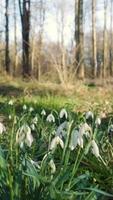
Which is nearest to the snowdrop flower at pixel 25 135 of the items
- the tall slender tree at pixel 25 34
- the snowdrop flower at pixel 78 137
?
the snowdrop flower at pixel 78 137

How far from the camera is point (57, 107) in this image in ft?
35.4

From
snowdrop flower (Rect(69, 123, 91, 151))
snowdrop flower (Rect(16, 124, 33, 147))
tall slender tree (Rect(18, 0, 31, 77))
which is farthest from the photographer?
tall slender tree (Rect(18, 0, 31, 77))

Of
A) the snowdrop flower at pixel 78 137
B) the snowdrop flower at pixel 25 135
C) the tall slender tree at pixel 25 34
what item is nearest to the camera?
the snowdrop flower at pixel 78 137

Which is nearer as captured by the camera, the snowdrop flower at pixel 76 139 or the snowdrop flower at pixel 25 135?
the snowdrop flower at pixel 76 139

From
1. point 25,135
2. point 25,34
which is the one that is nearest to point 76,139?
point 25,135

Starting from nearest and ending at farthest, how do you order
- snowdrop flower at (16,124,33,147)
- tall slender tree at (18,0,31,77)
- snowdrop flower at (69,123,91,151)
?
snowdrop flower at (69,123,91,151) < snowdrop flower at (16,124,33,147) < tall slender tree at (18,0,31,77)

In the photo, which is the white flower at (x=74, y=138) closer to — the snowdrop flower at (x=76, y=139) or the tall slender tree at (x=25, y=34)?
the snowdrop flower at (x=76, y=139)

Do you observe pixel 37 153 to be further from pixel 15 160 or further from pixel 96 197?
pixel 96 197

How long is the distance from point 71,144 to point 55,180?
24 centimetres

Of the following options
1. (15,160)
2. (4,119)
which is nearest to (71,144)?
(15,160)

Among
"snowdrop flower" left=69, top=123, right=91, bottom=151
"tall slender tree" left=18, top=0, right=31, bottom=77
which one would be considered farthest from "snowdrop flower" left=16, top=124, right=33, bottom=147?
"tall slender tree" left=18, top=0, right=31, bottom=77

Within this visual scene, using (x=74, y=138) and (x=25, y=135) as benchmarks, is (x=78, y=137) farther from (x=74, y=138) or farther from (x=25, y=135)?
(x=25, y=135)

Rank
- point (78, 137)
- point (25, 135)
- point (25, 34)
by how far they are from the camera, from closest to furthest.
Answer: point (78, 137)
point (25, 135)
point (25, 34)

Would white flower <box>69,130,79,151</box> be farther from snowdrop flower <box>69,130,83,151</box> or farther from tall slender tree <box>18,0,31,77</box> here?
tall slender tree <box>18,0,31,77</box>
